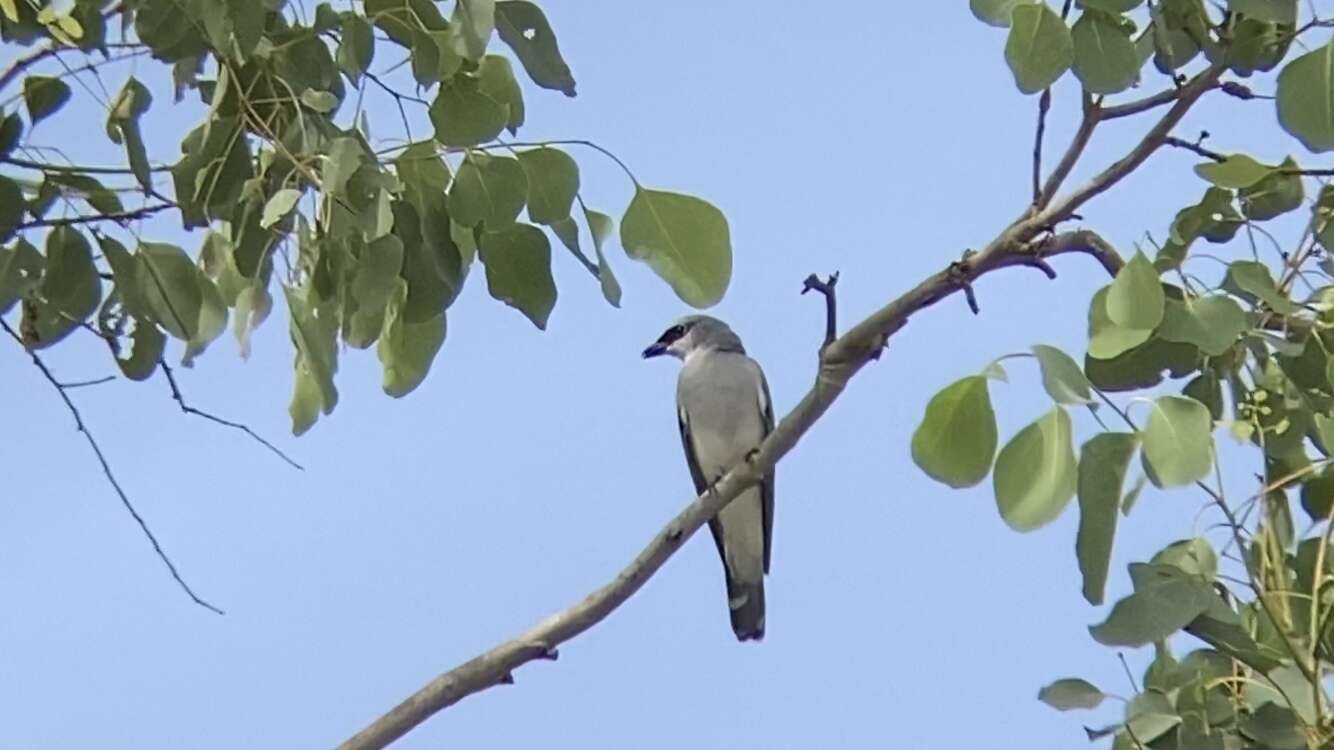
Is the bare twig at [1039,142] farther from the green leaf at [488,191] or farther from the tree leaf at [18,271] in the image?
the tree leaf at [18,271]

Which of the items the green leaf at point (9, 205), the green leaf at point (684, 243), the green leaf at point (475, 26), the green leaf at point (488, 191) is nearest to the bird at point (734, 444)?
the green leaf at point (684, 243)

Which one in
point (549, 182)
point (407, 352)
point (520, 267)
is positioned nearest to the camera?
point (549, 182)

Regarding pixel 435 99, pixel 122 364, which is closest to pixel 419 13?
pixel 435 99

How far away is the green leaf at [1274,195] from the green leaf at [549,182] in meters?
0.94

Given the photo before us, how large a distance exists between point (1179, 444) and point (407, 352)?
4.39ft

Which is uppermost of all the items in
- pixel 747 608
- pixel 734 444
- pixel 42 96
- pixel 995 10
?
pixel 734 444

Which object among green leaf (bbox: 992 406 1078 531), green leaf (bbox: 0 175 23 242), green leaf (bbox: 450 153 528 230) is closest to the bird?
green leaf (bbox: 450 153 528 230)

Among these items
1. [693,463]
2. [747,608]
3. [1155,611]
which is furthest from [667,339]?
[1155,611]

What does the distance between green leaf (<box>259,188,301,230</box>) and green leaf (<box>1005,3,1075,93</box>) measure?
982mm

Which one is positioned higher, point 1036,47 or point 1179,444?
point 1036,47

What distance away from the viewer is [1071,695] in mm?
2625

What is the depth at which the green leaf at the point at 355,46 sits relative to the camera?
2.84 metres

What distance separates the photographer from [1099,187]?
2596 millimetres

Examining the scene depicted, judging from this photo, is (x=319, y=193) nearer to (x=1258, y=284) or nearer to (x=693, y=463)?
(x=1258, y=284)
